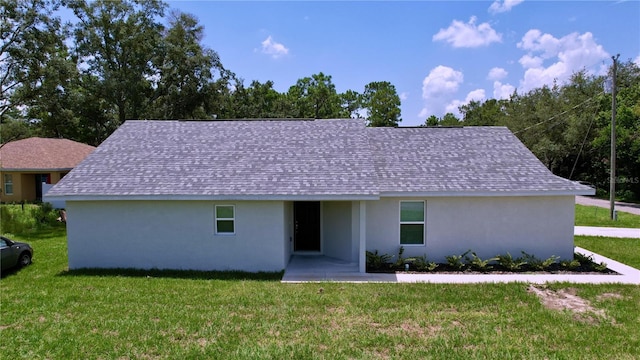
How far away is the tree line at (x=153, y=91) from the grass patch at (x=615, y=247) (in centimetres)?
2034

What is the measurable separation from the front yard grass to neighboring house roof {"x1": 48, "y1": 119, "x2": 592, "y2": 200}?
2.53 m

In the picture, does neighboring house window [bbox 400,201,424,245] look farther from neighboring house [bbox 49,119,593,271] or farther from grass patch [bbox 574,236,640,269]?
grass patch [bbox 574,236,640,269]

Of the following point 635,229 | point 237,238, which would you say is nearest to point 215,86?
point 237,238

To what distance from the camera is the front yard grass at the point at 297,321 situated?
250 inches

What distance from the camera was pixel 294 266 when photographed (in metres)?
11.8

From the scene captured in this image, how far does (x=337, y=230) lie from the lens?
42.1 ft

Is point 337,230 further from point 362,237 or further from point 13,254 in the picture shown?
point 13,254

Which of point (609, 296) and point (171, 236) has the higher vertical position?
point (171, 236)

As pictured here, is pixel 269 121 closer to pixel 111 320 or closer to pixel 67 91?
pixel 111 320

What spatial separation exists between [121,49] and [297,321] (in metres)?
31.1

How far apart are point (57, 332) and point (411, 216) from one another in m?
9.42

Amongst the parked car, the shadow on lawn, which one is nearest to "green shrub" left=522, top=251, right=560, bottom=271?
the shadow on lawn

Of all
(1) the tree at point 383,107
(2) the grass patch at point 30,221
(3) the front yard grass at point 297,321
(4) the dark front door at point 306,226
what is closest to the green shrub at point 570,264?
(3) the front yard grass at point 297,321

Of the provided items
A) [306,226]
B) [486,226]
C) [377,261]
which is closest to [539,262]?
[486,226]
